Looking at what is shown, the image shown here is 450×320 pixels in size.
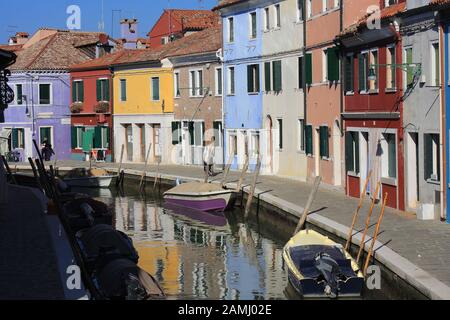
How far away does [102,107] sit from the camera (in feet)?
179

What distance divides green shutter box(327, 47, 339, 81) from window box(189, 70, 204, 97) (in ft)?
49.2

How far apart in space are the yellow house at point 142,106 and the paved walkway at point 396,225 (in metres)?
13.9

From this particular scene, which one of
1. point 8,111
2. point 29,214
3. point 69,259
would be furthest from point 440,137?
point 8,111

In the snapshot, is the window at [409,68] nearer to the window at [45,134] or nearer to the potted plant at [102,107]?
the potted plant at [102,107]

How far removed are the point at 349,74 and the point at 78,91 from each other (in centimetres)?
2941

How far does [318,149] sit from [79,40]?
98.5 feet

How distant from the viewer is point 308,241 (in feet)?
62.8

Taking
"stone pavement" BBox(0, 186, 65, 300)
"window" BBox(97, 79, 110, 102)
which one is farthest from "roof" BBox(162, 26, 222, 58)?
"stone pavement" BBox(0, 186, 65, 300)

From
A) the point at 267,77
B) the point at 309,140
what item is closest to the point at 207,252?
the point at 309,140

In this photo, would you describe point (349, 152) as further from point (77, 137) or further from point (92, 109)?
point (77, 137)

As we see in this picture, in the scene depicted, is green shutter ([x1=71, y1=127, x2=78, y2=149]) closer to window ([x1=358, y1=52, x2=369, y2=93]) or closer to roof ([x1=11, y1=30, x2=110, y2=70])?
roof ([x1=11, y1=30, x2=110, y2=70])

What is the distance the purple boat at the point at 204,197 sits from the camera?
3272 centimetres

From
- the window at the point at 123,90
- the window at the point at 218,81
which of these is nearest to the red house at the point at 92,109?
the window at the point at 123,90
